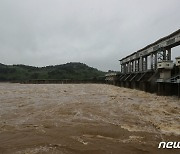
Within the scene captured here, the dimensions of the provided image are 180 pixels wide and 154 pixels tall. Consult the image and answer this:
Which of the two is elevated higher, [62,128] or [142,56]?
[142,56]

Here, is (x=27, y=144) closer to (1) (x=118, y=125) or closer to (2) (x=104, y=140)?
(2) (x=104, y=140)

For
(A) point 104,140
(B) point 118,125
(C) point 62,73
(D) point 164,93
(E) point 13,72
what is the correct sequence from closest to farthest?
1. (A) point 104,140
2. (B) point 118,125
3. (D) point 164,93
4. (C) point 62,73
5. (E) point 13,72

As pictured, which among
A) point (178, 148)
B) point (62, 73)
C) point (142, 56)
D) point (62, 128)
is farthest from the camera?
point (62, 73)

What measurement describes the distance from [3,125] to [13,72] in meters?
109

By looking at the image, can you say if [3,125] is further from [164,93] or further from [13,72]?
[13,72]

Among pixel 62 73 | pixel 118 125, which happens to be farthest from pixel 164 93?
pixel 62 73

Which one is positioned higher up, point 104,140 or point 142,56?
point 142,56

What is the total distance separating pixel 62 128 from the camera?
7988 millimetres

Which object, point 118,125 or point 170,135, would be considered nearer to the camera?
point 170,135

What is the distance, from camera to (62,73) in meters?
105

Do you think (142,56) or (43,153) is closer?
(43,153)

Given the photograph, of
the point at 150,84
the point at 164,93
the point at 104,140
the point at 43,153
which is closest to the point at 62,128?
the point at 104,140

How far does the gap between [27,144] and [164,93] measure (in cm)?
1840

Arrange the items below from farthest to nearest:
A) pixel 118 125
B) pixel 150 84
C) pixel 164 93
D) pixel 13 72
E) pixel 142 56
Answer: pixel 13 72, pixel 142 56, pixel 150 84, pixel 164 93, pixel 118 125
